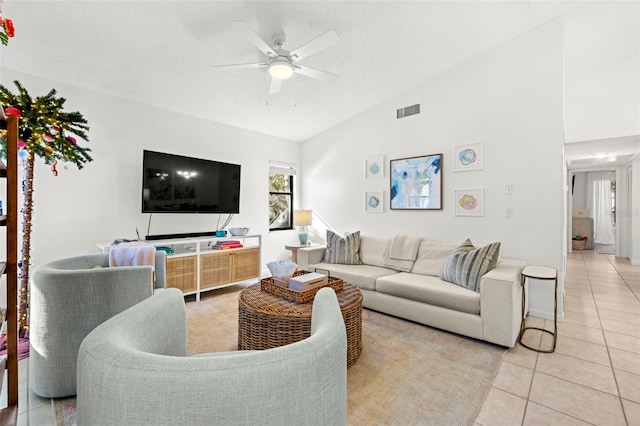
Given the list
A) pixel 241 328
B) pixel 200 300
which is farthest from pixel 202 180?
pixel 241 328

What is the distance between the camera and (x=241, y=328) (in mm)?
2326

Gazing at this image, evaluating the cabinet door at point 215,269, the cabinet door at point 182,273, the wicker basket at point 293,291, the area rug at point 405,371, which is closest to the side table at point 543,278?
the area rug at point 405,371

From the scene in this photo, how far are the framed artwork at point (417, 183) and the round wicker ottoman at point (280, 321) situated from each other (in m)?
2.07

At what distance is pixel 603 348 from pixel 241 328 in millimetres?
2974

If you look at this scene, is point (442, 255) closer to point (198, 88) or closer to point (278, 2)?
point (278, 2)

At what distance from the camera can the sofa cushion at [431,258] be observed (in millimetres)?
3451

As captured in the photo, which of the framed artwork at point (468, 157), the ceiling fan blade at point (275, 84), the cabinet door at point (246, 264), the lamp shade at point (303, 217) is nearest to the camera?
the ceiling fan blade at point (275, 84)

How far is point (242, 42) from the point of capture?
283 centimetres

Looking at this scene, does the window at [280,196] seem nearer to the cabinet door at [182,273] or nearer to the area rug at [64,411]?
the cabinet door at [182,273]

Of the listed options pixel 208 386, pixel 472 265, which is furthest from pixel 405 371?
pixel 208 386

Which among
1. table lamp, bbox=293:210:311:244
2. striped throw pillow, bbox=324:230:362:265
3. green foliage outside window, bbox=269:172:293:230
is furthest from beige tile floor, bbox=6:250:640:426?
green foliage outside window, bbox=269:172:293:230

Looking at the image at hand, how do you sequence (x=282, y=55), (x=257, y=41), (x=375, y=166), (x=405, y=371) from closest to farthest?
(x=405, y=371), (x=257, y=41), (x=282, y=55), (x=375, y=166)

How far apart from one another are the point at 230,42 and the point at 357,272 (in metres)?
2.78

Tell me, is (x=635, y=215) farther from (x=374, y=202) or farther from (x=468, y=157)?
(x=374, y=202)
